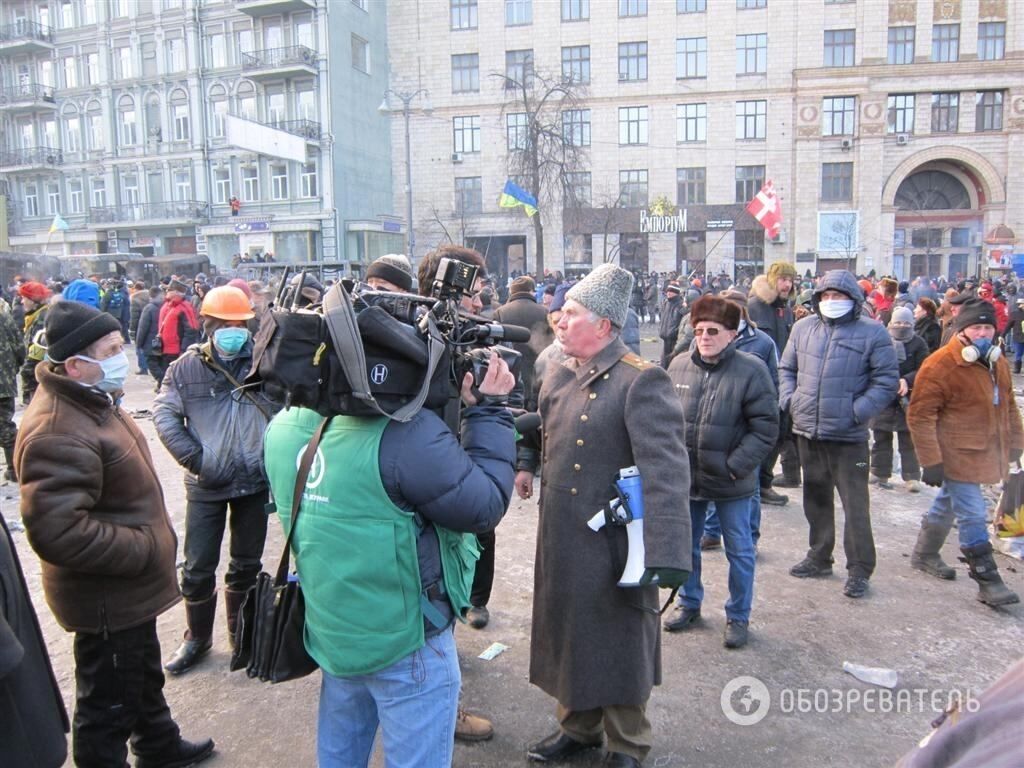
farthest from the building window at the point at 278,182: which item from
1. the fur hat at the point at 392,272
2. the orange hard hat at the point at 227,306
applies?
the orange hard hat at the point at 227,306

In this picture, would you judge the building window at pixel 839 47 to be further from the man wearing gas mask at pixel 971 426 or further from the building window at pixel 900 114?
the man wearing gas mask at pixel 971 426

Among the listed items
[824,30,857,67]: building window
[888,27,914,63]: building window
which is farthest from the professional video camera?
[888,27,914,63]: building window

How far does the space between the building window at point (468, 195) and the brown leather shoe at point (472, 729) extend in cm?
3674

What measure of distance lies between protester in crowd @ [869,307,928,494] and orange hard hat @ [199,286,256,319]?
5.83 metres

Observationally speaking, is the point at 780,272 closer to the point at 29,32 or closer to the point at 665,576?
the point at 665,576

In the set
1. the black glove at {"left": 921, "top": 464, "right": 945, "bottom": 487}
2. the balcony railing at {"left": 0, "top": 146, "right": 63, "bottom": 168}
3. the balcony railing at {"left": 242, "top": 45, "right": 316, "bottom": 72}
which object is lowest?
the black glove at {"left": 921, "top": 464, "right": 945, "bottom": 487}

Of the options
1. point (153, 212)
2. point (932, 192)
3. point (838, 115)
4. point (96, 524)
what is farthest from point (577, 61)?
point (96, 524)

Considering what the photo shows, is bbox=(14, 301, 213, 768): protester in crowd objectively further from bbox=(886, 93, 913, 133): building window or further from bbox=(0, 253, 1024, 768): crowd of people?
bbox=(886, 93, 913, 133): building window

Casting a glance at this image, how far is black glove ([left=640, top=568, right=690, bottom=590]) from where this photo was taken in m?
2.76

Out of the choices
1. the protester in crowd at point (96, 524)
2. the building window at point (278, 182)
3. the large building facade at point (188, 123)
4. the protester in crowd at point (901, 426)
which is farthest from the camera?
the building window at point (278, 182)

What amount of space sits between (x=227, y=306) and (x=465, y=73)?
1503 inches

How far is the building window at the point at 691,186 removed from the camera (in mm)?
37438

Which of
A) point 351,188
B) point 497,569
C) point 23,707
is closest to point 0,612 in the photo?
point 23,707

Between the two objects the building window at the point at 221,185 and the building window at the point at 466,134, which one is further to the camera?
the building window at the point at 466,134
